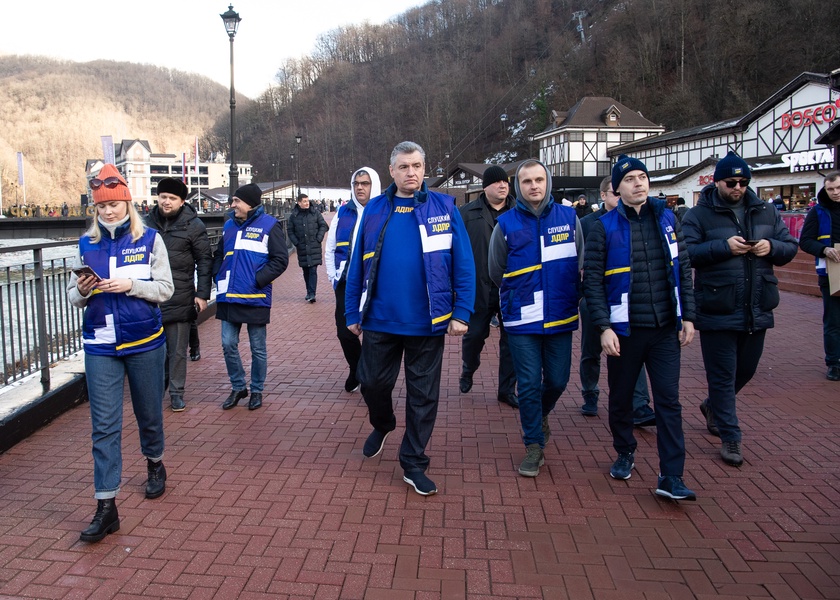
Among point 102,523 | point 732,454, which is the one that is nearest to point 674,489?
point 732,454

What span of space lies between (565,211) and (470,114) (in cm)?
10806

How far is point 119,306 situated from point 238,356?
232 centimetres

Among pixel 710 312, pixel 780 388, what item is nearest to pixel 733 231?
pixel 710 312

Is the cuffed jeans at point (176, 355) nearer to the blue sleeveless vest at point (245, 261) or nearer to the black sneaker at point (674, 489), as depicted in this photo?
the blue sleeveless vest at point (245, 261)

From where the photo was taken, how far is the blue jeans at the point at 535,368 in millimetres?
4363

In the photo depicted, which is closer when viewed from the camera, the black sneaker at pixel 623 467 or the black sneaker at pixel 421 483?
the black sneaker at pixel 421 483

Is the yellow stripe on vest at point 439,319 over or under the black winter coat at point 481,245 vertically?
→ under

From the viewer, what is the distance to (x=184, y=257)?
5.80m

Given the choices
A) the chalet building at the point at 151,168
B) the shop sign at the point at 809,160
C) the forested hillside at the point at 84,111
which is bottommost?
the shop sign at the point at 809,160

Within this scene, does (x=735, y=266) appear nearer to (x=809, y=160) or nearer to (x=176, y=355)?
(x=176, y=355)

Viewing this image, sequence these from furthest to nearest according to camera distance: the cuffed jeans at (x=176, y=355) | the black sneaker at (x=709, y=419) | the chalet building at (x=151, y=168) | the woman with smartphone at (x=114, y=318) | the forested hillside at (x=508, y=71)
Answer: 1. the chalet building at (x=151, y=168)
2. the forested hillside at (x=508, y=71)
3. the cuffed jeans at (x=176, y=355)
4. the black sneaker at (x=709, y=419)
5. the woman with smartphone at (x=114, y=318)

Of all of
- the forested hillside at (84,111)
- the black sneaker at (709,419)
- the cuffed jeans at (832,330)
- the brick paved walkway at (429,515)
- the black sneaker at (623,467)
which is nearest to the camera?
the brick paved walkway at (429,515)

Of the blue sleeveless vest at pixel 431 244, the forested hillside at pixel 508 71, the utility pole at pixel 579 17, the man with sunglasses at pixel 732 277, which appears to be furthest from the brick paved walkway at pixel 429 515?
the utility pole at pixel 579 17

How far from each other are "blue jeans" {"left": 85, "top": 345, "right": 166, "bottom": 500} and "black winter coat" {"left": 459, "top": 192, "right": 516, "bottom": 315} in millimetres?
2978
